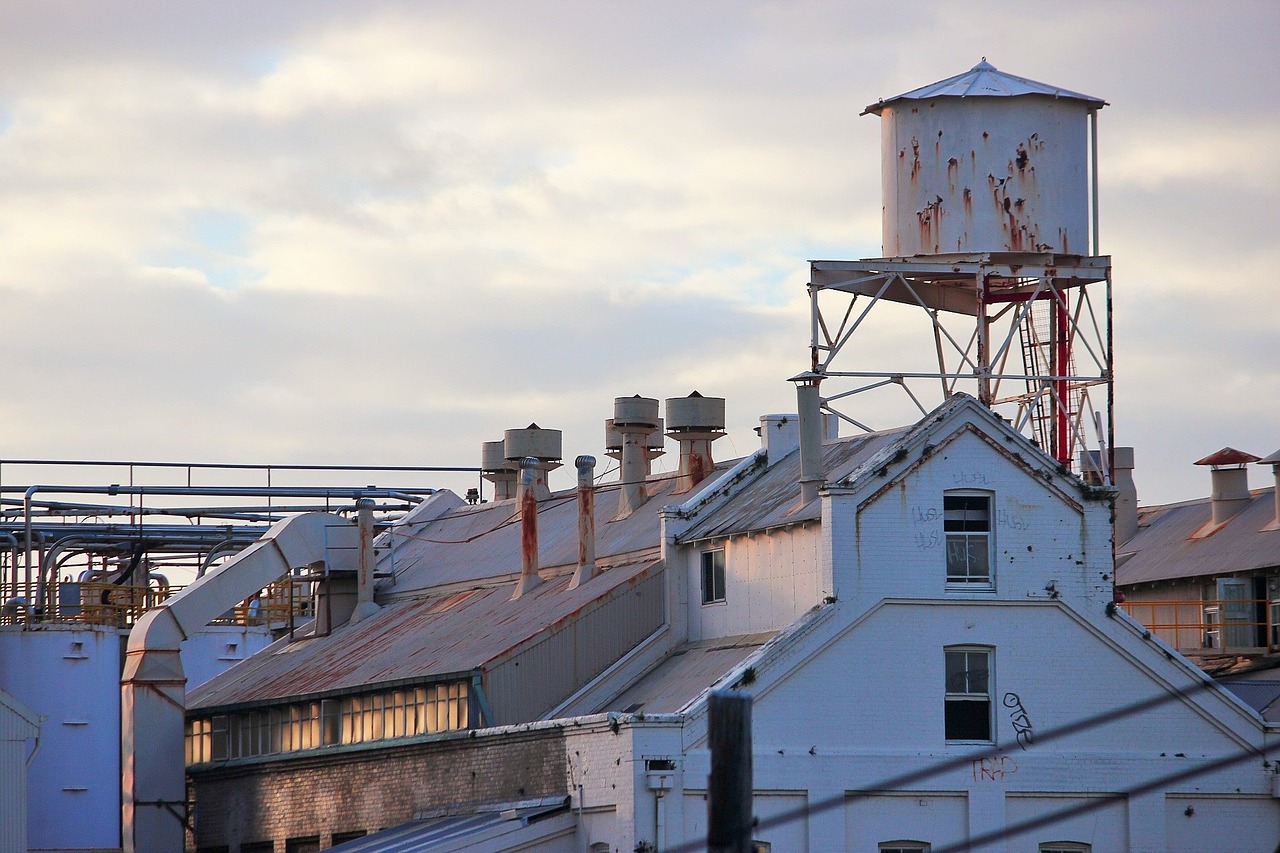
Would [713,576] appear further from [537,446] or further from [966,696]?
[537,446]

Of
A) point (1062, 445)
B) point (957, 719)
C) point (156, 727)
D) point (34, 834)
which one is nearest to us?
point (957, 719)

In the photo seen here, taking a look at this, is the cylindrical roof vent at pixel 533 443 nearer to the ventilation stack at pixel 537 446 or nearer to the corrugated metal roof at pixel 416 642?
the ventilation stack at pixel 537 446

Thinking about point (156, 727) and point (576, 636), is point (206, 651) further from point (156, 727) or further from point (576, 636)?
point (576, 636)

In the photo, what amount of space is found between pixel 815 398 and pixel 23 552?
25686mm

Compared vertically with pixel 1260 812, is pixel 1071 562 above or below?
above

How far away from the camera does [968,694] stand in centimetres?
3800

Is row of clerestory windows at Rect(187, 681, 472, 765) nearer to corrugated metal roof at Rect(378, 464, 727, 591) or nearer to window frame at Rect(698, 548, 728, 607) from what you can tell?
window frame at Rect(698, 548, 728, 607)

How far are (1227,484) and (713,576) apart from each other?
1898 cm

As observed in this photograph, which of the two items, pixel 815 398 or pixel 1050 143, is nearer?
pixel 815 398

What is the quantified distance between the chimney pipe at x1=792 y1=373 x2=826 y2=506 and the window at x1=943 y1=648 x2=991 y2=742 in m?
4.04

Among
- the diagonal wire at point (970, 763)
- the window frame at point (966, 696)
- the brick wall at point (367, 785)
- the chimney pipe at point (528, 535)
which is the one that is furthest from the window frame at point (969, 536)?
the chimney pipe at point (528, 535)

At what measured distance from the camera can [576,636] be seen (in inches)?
1654

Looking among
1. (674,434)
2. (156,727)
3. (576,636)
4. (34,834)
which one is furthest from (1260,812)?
(34,834)

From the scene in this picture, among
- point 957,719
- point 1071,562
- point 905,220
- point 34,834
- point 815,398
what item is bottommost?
point 34,834
